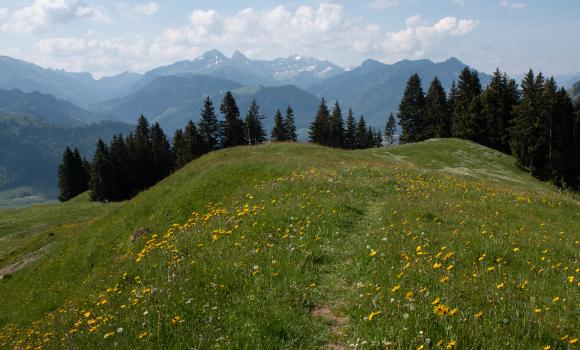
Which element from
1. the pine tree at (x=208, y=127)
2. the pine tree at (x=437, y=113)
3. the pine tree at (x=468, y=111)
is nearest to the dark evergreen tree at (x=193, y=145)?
the pine tree at (x=208, y=127)

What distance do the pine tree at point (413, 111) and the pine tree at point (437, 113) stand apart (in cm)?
165

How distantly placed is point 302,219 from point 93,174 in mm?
86501

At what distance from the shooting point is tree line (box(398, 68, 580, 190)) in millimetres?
67812

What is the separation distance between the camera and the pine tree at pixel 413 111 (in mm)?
102250

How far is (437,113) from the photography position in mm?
96562

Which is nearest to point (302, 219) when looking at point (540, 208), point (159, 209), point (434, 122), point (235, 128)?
point (540, 208)

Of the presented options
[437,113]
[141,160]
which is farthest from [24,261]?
[437,113]

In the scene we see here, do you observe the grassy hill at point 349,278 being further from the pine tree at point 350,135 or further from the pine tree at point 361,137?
the pine tree at point 361,137

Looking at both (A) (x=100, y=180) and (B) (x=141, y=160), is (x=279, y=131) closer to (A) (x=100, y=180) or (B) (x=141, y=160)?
(B) (x=141, y=160)

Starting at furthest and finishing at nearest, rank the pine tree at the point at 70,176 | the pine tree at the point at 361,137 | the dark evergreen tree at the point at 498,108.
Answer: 1. the pine tree at the point at 361,137
2. the pine tree at the point at 70,176
3. the dark evergreen tree at the point at 498,108

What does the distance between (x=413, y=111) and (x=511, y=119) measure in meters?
28.8

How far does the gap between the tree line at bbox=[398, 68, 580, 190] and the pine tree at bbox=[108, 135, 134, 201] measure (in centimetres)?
6992

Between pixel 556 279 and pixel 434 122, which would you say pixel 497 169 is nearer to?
pixel 434 122

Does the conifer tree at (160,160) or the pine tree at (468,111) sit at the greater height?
the pine tree at (468,111)
